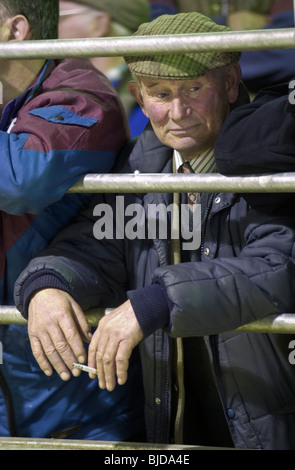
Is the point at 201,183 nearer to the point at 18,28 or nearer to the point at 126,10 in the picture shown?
the point at 18,28

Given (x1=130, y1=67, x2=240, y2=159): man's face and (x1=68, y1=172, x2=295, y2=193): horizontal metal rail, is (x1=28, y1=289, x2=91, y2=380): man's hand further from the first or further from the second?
(x1=130, y1=67, x2=240, y2=159): man's face

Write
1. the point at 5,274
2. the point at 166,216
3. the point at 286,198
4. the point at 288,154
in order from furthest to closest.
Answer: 1. the point at 5,274
2. the point at 166,216
3. the point at 286,198
4. the point at 288,154

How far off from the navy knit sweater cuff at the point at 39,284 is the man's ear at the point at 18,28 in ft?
2.08

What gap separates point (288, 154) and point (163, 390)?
0.66 metres

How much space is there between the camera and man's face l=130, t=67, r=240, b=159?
177 centimetres

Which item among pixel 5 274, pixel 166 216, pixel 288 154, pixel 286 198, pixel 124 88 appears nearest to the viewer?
pixel 288 154

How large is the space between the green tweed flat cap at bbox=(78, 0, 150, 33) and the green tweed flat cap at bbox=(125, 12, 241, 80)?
1.03 meters

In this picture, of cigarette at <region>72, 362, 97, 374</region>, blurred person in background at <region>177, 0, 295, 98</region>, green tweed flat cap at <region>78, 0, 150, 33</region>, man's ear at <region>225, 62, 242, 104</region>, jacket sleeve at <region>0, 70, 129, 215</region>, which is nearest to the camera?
cigarette at <region>72, 362, 97, 374</region>

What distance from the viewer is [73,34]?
2.88 metres

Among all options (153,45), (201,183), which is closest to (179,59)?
(153,45)

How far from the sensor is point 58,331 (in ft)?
5.46

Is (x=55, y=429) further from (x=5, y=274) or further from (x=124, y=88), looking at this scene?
(x=124, y=88)

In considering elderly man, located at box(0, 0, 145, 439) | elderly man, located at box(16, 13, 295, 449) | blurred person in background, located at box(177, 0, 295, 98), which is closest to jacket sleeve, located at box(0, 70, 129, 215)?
elderly man, located at box(0, 0, 145, 439)

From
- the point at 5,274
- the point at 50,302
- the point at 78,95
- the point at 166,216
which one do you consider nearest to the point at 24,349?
the point at 5,274
